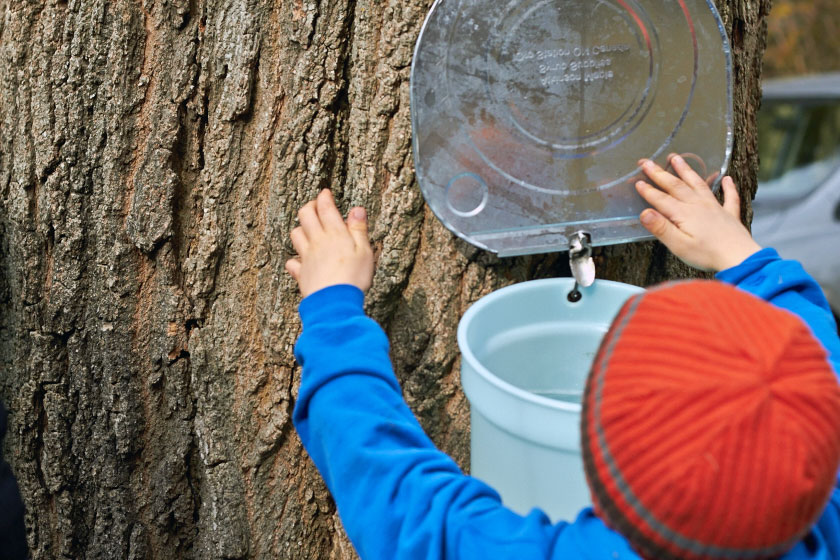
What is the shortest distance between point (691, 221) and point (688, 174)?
112 millimetres

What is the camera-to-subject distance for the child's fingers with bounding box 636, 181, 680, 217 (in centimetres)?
154

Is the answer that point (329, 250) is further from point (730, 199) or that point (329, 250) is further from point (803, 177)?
point (803, 177)

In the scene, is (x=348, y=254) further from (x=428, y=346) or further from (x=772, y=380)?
(x=772, y=380)

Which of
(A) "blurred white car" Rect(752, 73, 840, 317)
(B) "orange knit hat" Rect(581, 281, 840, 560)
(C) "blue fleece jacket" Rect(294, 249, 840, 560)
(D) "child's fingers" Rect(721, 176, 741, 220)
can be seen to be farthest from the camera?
(A) "blurred white car" Rect(752, 73, 840, 317)

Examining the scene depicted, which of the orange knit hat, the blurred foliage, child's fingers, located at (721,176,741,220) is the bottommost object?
the orange knit hat

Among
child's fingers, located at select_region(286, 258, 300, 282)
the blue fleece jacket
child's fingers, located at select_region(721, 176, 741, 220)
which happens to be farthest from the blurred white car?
child's fingers, located at select_region(286, 258, 300, 282)

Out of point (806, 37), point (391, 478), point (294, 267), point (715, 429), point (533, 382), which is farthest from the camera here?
point (806, 37)

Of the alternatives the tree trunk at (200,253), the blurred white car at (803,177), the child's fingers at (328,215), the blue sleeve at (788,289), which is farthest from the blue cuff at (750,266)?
the blurred white car at (803,177)

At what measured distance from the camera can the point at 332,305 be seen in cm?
131

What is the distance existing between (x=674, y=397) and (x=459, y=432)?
3.06 ft

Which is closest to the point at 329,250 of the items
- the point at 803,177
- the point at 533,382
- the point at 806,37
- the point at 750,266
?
the point at 533,382

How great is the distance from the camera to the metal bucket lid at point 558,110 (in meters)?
1.45

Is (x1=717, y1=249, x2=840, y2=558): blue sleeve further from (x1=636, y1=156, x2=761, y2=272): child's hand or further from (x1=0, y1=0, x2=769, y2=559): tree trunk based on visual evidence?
(x1=0, y1=0, x2=769, y2=559): tree trunk

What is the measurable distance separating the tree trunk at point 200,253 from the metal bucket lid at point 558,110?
134 millimetres
